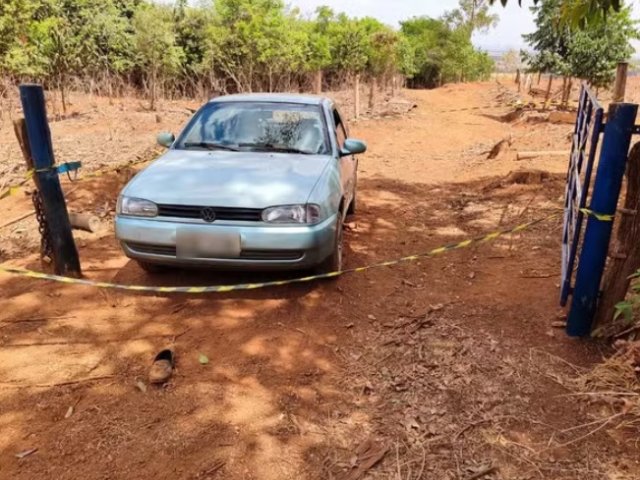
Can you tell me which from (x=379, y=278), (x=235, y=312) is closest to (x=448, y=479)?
(x=235, y=312)

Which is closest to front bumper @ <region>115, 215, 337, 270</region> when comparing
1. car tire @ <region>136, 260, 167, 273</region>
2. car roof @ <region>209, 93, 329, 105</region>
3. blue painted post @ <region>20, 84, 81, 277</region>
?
car tire @ <region>136, 260, 167, 273</region>

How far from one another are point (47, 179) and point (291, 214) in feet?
6.71

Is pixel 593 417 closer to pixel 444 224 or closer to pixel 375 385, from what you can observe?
pixel 375 385

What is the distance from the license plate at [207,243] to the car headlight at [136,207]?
0.97ft

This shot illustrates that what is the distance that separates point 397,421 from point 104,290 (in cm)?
286

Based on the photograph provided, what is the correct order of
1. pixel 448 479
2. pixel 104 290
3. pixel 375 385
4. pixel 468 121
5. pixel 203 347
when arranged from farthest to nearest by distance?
pixel 468 121
pixel 104 290
pixel 203 347
pixel 375 385
pixel 448 479

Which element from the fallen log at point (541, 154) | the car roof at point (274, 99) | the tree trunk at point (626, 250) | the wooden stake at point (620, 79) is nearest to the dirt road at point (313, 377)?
the tree trunk at point (626, 250)

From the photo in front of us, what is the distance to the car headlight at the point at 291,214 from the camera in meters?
3.82

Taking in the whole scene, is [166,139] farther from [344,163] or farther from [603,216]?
[603,216]

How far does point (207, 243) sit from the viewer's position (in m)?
3.80

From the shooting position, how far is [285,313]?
4.01 meters

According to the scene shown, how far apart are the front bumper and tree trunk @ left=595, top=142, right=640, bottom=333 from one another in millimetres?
1996

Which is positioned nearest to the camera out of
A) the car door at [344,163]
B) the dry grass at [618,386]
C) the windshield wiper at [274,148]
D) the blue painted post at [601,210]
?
the dry grass at [618,386]

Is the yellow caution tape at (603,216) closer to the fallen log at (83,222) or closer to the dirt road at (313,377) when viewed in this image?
the dirt road at (313,377)
